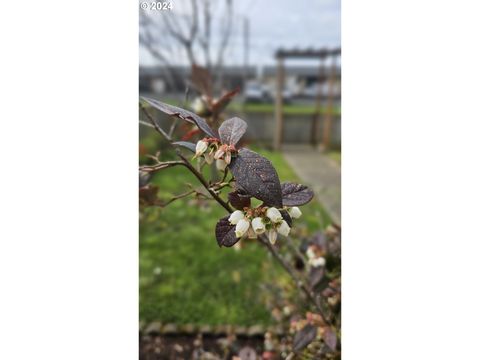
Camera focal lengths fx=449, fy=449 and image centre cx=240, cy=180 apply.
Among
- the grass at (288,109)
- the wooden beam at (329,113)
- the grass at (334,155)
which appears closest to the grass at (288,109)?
the grass at (288,109)

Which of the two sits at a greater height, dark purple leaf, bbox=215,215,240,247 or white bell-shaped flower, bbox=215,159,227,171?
white bell-shaped flower, bbox=215,159,227,171

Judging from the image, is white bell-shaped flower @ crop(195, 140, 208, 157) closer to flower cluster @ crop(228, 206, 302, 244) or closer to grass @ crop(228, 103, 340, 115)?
flower cluster @ crop(228, 206, 302, 244)

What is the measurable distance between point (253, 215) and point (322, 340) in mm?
425

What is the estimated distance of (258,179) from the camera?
0.40 meters

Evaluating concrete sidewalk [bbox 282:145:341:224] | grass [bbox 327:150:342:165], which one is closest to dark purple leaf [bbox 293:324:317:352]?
concrete sidewalk [bbox 282:145:341:224]

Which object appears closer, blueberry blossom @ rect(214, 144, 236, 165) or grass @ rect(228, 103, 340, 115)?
blueberry blossom @ rect(214, 144, 236, 165)

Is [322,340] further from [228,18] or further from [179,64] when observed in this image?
[228,18]

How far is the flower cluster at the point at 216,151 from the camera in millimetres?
423

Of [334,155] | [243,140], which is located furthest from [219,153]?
[334,155]

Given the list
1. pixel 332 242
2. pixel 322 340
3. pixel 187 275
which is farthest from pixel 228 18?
pixel 322 340

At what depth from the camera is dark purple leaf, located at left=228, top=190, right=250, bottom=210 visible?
0.44 metres

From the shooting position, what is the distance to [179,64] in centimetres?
246

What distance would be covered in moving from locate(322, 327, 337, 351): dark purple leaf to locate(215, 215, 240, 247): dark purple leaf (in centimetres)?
36

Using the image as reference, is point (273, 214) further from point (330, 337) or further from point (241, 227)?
point (330, 337)
